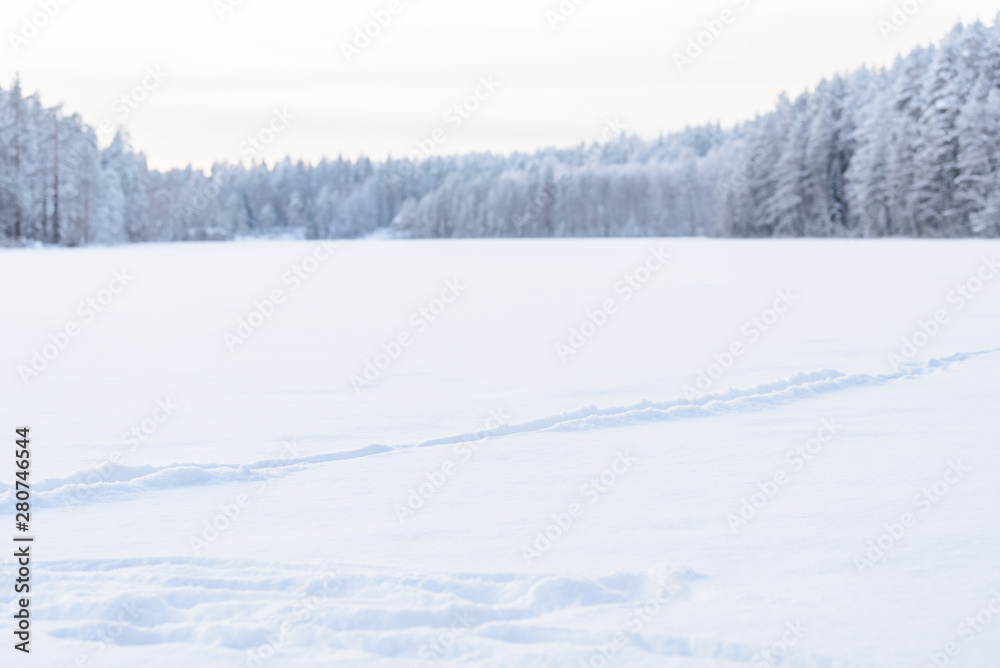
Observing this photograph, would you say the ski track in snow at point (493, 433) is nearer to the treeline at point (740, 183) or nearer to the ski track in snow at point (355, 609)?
the ski track in snow at point (355, 609)

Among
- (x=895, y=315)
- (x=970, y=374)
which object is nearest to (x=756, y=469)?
(x=970, y=374)

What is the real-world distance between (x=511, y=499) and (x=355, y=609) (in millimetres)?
1592

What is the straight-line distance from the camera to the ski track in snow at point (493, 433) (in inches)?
197

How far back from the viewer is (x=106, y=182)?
207ft

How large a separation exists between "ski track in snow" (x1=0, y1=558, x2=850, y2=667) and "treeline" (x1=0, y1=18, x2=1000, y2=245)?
5123 centimetres

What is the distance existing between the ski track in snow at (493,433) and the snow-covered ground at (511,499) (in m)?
0.02

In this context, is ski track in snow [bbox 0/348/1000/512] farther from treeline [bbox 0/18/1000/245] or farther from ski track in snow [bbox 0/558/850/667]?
treeline [bbox 0/18/1000/245]

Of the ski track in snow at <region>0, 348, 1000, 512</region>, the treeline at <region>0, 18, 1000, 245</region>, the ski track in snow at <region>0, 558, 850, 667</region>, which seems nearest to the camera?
the ski track in snow at <region>0, 558, 850, 667</region>

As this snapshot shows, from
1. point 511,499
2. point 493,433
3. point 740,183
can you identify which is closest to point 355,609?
point 511,499

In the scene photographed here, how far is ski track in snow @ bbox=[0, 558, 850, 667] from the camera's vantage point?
3.20 metres

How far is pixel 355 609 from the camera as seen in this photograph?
3441 millimetres

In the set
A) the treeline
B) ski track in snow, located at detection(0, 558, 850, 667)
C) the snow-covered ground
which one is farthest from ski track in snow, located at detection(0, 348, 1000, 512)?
the treeline

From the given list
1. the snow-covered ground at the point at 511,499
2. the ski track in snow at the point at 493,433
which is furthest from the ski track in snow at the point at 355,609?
the ski track in snow at the point at 493,433

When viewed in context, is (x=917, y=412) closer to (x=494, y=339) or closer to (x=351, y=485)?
(x=351, y=485)
